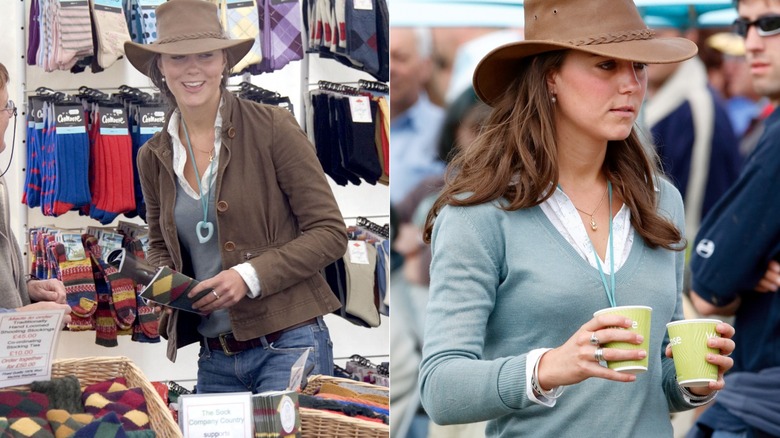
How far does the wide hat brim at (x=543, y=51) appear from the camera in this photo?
1.77 metres

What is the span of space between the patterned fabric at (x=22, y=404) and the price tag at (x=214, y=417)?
0.91 ft

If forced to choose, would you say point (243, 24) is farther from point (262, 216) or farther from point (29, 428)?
point (29, 428)

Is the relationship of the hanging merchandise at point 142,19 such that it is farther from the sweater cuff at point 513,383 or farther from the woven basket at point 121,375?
the sweater cuff at point 513,383

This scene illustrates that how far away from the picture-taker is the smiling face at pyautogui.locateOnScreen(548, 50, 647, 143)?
1.80 m

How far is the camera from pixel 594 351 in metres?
1.49

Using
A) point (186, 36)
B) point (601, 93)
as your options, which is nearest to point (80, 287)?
point (186, 36)

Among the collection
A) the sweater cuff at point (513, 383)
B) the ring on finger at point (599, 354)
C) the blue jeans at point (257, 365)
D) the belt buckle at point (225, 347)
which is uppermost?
the ring on finger at point (599, 354)

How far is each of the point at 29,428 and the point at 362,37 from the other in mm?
2216

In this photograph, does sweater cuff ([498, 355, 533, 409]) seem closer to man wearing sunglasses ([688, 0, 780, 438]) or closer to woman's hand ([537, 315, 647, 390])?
woman's hand ([537, 315, 647, 390])

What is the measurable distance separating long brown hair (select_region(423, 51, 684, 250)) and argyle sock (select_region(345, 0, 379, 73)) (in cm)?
193

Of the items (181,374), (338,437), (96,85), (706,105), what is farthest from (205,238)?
(706,105)

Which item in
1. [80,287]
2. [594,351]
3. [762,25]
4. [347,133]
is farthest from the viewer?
[347,133]

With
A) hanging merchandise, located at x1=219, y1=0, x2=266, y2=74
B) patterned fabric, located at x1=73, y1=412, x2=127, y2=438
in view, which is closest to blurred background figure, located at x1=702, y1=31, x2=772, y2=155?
hanging merchandise, located at x1=219, y1=0, x2=266, y2=74

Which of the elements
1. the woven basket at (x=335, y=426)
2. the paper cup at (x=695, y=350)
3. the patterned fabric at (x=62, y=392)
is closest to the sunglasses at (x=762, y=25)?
the woven basket at (x=335, y=426)
